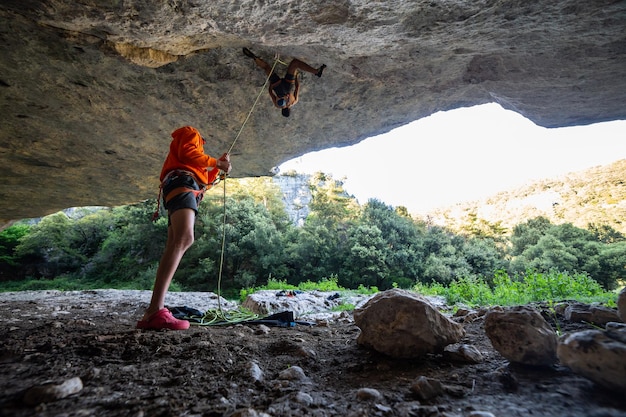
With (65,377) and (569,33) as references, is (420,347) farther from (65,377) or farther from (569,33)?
(569,33)

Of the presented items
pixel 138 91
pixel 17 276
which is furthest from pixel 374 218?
pixel 17 276

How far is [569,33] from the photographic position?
271cm

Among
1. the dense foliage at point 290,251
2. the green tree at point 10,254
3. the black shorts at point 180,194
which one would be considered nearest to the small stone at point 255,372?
the black shorts at point 180,194

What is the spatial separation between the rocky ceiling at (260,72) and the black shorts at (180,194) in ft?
4.26

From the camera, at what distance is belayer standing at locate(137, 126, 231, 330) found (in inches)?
90.5

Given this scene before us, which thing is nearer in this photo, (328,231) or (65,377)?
(65,377)

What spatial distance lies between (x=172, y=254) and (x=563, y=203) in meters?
28.7

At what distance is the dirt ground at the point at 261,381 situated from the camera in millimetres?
981

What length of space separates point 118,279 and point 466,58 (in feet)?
61.5

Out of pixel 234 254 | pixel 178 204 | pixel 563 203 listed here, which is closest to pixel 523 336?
pixel 178 204

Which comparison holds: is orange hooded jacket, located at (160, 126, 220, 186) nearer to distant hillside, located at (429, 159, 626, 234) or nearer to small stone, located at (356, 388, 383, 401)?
small stone, located at (356, 388, 383, 401)

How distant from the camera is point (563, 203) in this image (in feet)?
72.2

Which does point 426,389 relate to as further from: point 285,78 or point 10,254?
point 10,254

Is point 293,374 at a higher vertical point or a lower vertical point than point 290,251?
higher
